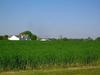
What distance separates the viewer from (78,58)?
98.1ft

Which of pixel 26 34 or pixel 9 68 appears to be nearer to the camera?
pixel 9 68

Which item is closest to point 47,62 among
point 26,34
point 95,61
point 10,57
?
point 10,57

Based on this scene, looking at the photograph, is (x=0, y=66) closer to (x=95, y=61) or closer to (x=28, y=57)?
(x=28, y=57)

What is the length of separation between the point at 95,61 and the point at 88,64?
1.45 metres

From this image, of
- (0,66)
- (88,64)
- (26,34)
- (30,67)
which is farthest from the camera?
(26,34)

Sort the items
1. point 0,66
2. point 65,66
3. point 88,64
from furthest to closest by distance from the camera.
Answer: point 88,64 < point 65,66 < point 0,66

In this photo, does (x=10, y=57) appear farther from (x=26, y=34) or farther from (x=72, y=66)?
(x=26, y=34)

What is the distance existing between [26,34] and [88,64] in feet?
313

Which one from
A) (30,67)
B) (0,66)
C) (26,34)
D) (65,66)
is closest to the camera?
(0,66)

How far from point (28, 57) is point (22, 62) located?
66.8 inches

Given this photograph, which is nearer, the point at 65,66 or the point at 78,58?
the point at 65,66

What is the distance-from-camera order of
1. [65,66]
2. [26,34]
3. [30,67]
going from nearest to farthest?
1. [30,67]
2. [65,66]
3. [26,34]

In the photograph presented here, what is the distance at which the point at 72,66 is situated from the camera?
1094 inches

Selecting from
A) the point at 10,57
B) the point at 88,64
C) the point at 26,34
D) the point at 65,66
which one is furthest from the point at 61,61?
the point at 26,34
